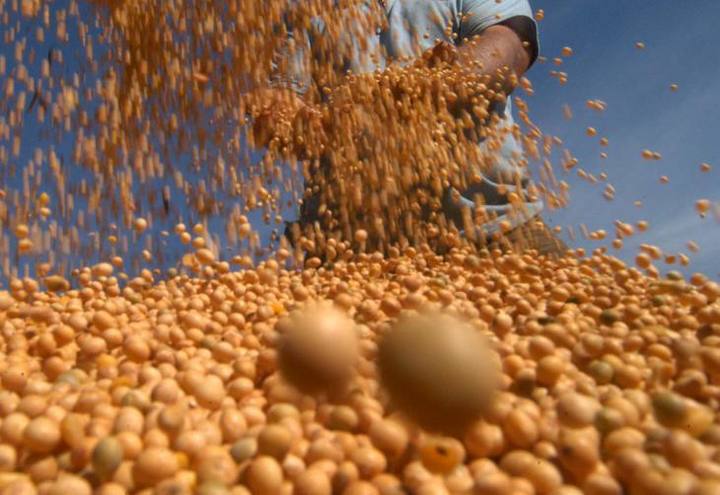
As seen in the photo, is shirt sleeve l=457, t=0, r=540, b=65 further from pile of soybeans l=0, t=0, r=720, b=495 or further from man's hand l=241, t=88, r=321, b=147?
man's hand l=241, t=88, r=321, b=147

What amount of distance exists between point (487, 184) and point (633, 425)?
3.14m

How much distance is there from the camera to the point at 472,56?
420 centimetres

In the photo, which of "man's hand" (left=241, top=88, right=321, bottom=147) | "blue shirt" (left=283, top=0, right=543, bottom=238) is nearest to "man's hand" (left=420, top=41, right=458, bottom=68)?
"blue shirt" (left=283, top=0, right=543, bottom=238)

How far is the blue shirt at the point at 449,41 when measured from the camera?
4.24m

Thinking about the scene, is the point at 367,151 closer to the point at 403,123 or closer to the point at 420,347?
the point at 403,123

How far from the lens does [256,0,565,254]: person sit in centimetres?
410

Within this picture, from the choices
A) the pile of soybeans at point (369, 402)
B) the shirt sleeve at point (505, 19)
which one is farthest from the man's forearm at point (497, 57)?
the pile of soybeans at point (369, 402)

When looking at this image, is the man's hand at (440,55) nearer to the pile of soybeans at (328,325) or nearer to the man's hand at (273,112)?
the pile of soybeans at (328,325)

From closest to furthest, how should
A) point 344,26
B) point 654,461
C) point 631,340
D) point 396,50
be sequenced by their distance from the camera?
point 654,461, point 631,340, point 344,26, point 396,50

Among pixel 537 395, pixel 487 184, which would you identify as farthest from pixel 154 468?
pixel 487 184

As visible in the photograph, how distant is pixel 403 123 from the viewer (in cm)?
386

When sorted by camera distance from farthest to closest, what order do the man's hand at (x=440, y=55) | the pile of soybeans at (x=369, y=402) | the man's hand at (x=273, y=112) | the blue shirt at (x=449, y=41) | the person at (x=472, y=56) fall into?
1. the blue shirt at (x=449, y=41)
2. the person at (x=472, y=56)
3. the man's hand at (x=440, y=55)
4. the man's hand at (x=273, y=112)
5. the pile of soybeans at (x=369, y=402)

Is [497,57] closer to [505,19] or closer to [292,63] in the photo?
[505,19]

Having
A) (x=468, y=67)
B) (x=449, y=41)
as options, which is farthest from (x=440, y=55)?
(x=449, y=41)
